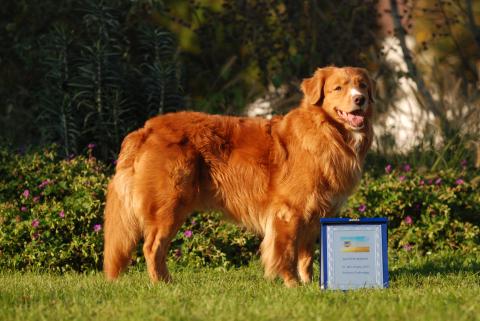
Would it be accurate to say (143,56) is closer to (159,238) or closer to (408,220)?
(408,220)

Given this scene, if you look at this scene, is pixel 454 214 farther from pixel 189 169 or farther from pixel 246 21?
pixel 246 21

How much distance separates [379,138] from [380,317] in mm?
6013

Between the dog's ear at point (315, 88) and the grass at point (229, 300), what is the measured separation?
1.50 metres

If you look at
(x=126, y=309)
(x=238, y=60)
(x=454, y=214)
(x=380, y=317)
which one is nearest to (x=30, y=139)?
(x=238, y=60)

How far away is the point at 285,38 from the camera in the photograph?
37.5 ft

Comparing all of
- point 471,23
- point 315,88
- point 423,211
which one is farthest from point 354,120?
point 471,23

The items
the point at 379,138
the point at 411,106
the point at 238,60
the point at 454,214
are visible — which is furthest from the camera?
the point at 238,60

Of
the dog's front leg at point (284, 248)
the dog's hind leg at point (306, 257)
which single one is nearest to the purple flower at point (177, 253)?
the dog's hind leg at point (306, 257)

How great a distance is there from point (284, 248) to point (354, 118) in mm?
1172

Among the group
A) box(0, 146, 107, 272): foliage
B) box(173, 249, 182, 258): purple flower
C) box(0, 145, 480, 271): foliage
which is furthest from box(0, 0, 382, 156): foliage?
box(173, 249, 182, 258): purple flower

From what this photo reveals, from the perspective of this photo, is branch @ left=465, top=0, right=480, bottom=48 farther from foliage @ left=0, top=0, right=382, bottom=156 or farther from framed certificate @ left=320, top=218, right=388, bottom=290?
framed certificate @ left=320, top=218, right=388, bottom=290

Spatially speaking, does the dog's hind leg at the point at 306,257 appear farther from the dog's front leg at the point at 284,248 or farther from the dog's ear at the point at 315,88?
the dog's ear at the point at 315,88

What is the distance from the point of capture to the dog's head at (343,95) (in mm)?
6031

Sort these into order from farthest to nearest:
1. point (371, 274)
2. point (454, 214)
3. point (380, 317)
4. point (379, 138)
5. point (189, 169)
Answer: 1. point (379, 138)
2. point (454, 214)
3. point (189, 169)
4. point (371, 274)
5. point (380, 317)
